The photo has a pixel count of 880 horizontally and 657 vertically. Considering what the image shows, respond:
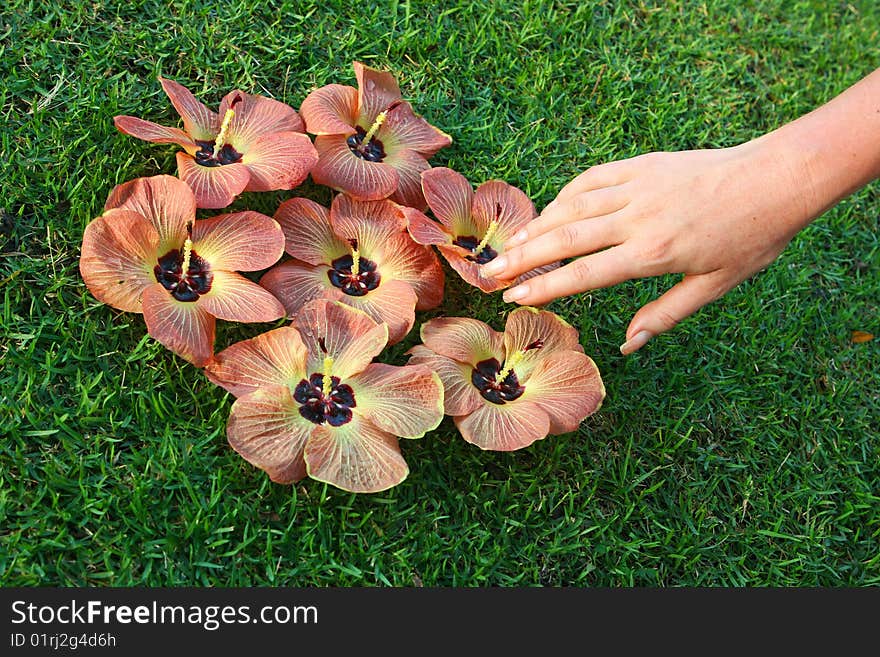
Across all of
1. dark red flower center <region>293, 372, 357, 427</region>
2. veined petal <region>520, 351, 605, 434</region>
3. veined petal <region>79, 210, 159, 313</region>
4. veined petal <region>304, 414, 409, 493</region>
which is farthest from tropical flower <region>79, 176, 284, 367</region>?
veined petal <region>520, 351, 605, 434</region>

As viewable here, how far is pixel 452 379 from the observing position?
5.45ft

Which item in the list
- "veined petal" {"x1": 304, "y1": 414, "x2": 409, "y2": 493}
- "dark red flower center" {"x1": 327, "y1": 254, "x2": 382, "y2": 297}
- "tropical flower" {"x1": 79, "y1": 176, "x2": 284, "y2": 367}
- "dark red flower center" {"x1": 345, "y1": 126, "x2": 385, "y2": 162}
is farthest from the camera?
"dark red flower center" {"x1": 345, "y1": 126, "x2": 385, "y2": 162}

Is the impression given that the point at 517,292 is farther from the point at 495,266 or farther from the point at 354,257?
the point at 354,257

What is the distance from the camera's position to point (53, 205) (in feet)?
5.73

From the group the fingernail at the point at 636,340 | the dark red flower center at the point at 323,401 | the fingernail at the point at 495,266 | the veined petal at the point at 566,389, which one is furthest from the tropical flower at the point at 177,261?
the fingernail at the point at 636,340

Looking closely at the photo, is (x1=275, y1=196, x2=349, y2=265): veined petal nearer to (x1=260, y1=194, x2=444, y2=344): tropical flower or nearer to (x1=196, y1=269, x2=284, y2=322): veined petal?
(x1=260, y1=194, x2=444, y2=344): tropical flower

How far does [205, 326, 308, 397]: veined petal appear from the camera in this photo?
5.16 feet

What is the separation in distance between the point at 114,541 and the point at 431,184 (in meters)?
0.95

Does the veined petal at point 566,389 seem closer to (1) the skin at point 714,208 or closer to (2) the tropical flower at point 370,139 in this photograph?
(1) the skin at point 714,208

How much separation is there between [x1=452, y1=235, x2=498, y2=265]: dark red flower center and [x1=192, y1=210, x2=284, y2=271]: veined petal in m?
0.42

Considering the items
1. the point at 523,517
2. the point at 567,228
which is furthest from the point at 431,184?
the point at 523,517

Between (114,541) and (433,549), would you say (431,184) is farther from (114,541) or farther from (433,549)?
(114,541)

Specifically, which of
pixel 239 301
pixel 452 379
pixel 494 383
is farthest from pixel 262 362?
pixel 494 383

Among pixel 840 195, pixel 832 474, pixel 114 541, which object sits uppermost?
pixel 840 195
